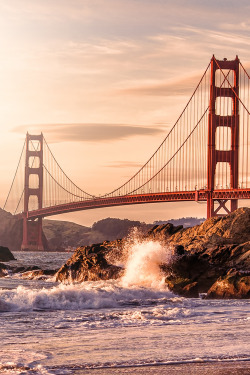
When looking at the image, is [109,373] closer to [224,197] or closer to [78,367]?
[78,367]

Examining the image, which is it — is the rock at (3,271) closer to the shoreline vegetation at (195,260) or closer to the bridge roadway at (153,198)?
the shoreline vegetation at (195,260)

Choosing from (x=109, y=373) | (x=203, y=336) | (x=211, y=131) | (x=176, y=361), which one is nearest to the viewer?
(x=109, y=373)

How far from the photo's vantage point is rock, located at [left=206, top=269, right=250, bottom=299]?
21.3m

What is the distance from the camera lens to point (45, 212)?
9269 cm

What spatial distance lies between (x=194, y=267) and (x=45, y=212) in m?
68.4

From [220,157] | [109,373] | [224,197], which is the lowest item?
[109,373]

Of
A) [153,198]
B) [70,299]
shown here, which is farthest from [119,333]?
[153,198]

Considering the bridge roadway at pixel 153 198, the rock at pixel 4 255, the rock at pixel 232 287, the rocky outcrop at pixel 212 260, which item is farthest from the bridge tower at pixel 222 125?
the rock at pixel 232 287

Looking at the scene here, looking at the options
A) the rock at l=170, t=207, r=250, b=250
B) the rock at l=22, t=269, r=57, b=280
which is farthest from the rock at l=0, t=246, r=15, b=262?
the rock at l=170, t=207, r=250, b=250

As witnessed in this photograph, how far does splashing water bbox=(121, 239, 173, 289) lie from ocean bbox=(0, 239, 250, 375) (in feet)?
13.1

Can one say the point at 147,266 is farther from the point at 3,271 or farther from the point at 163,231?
the point at 3,271

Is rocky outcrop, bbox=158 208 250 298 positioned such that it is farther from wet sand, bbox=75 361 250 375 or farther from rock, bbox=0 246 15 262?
rock, bbox=0 246 15 262

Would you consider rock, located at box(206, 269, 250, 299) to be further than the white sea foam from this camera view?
No

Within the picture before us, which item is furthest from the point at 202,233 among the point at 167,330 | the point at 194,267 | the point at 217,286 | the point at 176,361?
the point at 176,361
